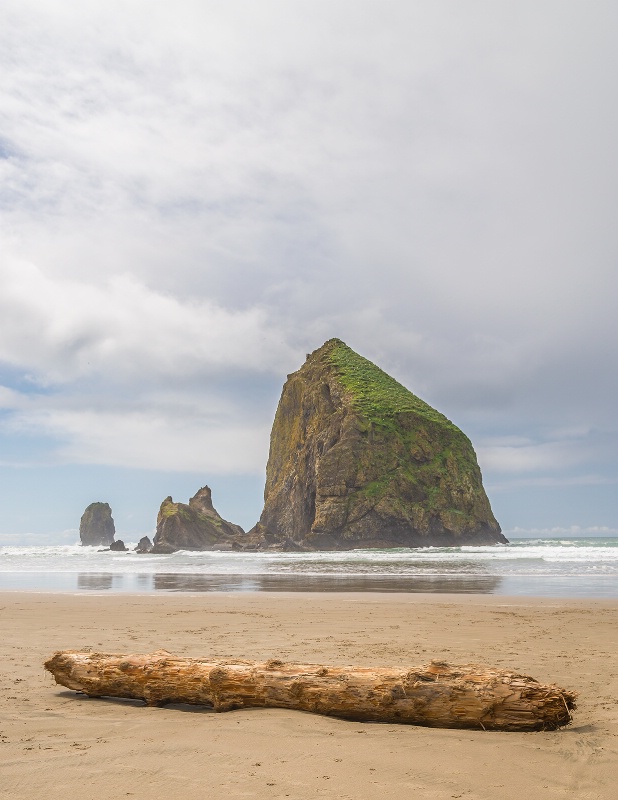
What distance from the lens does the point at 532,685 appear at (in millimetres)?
5438

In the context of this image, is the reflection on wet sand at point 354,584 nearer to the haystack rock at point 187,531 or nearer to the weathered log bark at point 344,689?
the weathered log bark at point 344,689

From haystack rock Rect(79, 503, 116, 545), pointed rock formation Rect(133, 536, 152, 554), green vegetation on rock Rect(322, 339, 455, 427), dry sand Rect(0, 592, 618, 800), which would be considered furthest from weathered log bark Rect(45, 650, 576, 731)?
haystack rock Rect(79, 503, 116, 545)

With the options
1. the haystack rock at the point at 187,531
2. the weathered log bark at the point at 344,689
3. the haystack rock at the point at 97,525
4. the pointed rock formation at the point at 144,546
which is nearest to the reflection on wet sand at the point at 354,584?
the weathered log bark at the point at 344,689

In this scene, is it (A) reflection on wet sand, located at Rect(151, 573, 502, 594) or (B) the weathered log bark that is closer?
(B) the weathered log bark

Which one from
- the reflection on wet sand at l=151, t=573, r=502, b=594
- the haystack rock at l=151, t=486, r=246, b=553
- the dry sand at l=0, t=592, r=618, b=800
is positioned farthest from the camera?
the haystack rock at l=151, t=486, r=246, b=553

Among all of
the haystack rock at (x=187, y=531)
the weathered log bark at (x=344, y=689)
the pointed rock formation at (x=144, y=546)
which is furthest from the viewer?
the pointed rock formation at (x=144, y=546)

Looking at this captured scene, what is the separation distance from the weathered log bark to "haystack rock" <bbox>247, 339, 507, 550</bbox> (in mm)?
71842

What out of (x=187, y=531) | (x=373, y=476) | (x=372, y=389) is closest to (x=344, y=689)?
(x=373, y=476)

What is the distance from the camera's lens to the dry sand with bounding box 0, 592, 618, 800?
418 cm

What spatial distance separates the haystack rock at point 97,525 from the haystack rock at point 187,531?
6194cm

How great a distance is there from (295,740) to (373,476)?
3057 inches

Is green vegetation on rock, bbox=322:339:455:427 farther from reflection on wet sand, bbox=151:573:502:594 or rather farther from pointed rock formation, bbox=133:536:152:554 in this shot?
reflection on wet sand, bbox=151:573:502:594

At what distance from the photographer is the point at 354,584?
75.2 ft

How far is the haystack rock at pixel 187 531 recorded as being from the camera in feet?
294
